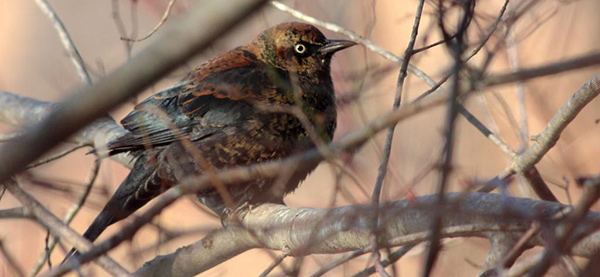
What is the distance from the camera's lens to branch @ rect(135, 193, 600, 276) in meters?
2.36

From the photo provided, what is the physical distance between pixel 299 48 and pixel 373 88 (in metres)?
1.38

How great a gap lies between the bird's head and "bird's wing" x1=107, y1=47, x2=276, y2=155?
0.67ft

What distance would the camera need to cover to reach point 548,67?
187 centimetres

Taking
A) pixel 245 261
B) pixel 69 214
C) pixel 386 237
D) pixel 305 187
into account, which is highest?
pixel 305 187

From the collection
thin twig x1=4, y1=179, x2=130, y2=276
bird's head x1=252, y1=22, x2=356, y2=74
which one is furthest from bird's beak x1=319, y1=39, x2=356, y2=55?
thin twig x1=4, y1=179, x2=130, y2=276

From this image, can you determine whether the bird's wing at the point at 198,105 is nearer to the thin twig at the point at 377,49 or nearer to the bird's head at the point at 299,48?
the bird's head at the point at 299,48

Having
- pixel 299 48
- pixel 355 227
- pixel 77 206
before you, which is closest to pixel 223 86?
pixel 299 48

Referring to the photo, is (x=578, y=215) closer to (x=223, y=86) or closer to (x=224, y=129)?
(x=224, y=129)

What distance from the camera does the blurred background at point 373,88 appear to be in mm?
4980

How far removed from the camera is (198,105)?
15.1ft

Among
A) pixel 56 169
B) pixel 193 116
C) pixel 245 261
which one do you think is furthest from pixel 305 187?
pixel 193 116

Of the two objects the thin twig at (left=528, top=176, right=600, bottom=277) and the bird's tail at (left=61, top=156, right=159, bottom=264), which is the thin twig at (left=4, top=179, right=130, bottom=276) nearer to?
the thin twig at (left=528, top=176, right=600, bottom=277)

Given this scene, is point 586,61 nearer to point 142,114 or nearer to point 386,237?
point 386,237

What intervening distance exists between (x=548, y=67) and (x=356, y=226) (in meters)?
1.17
